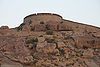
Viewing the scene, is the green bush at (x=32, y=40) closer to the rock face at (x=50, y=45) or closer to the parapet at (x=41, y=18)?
the rock face at (x=50, y=45)

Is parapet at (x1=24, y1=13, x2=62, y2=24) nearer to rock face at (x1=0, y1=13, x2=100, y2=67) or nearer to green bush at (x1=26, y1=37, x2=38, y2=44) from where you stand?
rock face at (x1=0, y1=13, x2=100, y2=67)

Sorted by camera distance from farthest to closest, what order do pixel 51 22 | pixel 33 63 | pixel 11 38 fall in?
1. pixel 51 22
2. pixel 11 38
3. pixel 33 63

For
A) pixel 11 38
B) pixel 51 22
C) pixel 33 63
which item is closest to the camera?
pixel 33 63

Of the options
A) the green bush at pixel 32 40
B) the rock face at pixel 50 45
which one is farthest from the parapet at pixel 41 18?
the green bush at pixel 32 40

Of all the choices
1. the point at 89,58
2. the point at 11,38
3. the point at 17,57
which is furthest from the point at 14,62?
the point at 89,58

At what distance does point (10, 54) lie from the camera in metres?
→ 24.2

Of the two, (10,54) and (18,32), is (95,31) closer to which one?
(18,32)

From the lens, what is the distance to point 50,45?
24.7m

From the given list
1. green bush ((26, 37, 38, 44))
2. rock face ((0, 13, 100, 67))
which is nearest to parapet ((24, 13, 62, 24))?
rock face ((0, 13, 100, 67))

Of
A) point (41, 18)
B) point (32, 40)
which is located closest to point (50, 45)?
point (32, 40)

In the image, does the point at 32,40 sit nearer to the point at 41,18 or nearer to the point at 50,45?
the point at 50,45

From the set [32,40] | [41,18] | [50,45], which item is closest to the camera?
[50,45]

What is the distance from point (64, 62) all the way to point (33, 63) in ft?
7.43

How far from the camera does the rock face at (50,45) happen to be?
77.4ft
